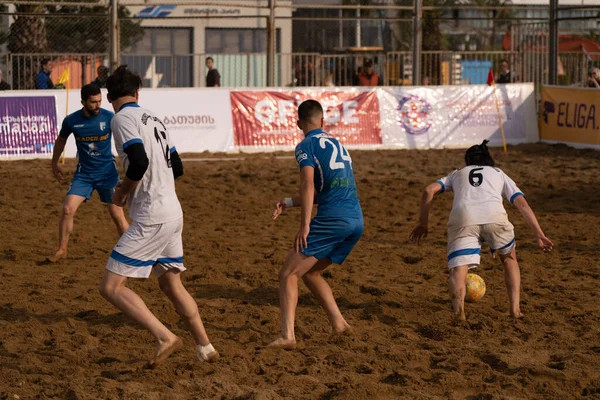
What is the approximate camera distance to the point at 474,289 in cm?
761

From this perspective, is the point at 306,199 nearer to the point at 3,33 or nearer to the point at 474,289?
the point at 474,289

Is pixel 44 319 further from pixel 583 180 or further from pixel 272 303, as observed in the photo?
pixel 583 180

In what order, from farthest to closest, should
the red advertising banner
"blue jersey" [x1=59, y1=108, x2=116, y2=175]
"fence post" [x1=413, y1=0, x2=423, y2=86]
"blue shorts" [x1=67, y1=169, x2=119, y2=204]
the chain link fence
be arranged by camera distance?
the chain link fence < "fence post" [x1=413, y1=0, x2=423, y2=86] < the red advertising banner < "blue shorts" [x1=67, y1=169, x2=119, y2=204] < "blue jersey" [x1=59, y1=108, x2=116, y2=175]

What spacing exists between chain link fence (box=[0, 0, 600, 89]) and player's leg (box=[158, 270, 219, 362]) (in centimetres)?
1034

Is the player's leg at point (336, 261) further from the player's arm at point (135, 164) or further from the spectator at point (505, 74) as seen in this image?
the spectator at point (505, 74)

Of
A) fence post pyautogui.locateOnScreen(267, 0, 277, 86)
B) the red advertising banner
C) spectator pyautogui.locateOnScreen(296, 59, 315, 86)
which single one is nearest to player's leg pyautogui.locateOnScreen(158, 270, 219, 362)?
the red advertising banner

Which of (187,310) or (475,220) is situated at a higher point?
(475,220)

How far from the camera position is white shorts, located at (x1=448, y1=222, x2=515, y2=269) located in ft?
22.9

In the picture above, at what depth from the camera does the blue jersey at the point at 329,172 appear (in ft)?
20.3

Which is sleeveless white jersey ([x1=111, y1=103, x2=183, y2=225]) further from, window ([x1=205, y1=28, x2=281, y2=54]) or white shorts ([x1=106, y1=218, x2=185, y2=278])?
window ([x1=205, y1=28, x2=281, y2=54])

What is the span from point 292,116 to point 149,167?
12820 mm

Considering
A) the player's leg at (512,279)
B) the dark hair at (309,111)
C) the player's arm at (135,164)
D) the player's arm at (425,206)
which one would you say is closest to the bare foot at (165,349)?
the player's arm at (135,164)

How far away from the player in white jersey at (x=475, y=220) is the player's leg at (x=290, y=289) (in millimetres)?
1161

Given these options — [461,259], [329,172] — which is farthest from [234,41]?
[329,172]
